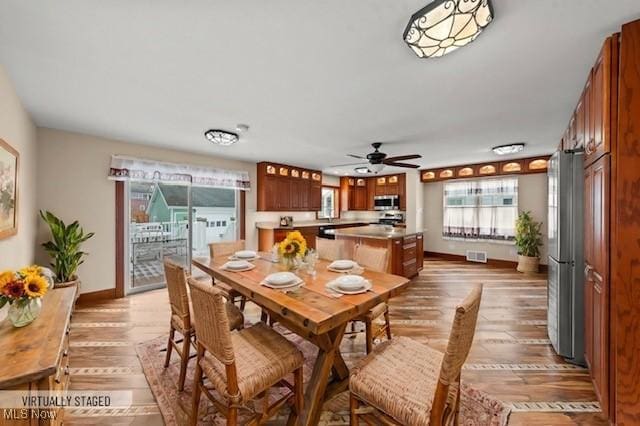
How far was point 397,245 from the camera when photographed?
Result: 4.43 meters

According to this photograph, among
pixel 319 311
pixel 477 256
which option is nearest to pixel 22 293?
pixel 319 311

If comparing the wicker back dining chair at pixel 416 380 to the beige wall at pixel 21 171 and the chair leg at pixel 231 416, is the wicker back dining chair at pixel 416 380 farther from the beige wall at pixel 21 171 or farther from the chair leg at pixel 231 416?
the beige wall at pixel 21 171

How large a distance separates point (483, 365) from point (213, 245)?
2.93 meters

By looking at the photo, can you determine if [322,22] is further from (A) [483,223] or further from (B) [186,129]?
(A) [483,223]

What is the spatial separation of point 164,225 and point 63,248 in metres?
1.45

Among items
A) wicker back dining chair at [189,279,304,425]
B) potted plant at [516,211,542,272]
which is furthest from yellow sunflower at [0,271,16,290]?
potted plant at [516,211,542,272]

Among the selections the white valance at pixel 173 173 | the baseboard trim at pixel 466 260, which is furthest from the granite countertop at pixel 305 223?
the baseboard trim at pixel 466 260

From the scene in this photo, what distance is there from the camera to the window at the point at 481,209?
5.82 meters

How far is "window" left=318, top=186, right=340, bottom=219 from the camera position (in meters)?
7.83

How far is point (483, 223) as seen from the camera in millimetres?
6184

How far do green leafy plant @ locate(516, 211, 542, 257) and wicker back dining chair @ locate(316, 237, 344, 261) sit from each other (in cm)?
436

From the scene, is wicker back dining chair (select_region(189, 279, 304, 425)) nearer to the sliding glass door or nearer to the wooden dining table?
the wooden dining table

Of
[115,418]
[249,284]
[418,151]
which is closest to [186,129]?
[249,284]

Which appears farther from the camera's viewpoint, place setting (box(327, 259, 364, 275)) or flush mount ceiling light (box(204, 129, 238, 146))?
flush mount ceiling light (box(204, 129, 238, 146))
